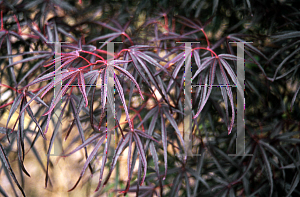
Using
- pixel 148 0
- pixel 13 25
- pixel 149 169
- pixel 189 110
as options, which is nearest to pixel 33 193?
pixel 149 169

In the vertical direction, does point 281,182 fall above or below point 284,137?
below

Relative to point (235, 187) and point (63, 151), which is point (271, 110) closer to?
point (235, 187)

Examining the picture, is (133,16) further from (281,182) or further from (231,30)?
(281,182)

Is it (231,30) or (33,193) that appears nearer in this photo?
(231,30)

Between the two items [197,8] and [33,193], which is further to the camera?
[33,193]

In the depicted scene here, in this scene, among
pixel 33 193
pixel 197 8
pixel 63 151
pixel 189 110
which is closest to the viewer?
pixel 189 110

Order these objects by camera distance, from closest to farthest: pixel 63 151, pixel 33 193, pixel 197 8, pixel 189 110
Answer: pixel 189 110 → pixel 197 8 → pixel 63 151 → pixel 33 193

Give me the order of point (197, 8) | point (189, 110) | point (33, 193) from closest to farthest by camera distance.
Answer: point (189, 110)
point (197, 8)
point (33, 193)

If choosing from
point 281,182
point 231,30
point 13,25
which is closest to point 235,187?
point 281,182

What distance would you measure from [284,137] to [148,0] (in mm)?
798

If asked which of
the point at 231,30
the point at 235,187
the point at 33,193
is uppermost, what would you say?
the point at 231,30

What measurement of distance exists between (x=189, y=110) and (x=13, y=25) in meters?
0.78

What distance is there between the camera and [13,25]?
877 millimetres

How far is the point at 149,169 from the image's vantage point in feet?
3.06
